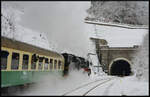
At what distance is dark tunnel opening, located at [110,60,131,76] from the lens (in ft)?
152

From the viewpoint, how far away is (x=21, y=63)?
11.1 metres

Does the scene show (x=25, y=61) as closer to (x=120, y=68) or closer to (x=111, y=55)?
(x=111, y=55)

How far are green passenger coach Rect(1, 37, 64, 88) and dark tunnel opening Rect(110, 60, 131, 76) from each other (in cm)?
3250

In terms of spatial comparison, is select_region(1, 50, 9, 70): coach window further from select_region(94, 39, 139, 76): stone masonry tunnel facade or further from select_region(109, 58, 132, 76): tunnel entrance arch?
select_region(109, 58, 132, 76): tunnel entrance arch

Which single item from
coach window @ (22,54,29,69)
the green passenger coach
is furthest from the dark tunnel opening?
coach window @ (22,54,29,69)

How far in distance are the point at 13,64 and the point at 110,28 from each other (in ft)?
142

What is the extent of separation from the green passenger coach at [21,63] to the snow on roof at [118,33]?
32.7m

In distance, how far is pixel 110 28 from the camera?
52344 mm

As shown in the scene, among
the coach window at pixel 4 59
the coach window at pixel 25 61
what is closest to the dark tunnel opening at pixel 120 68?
the coach window at pixel 25 61

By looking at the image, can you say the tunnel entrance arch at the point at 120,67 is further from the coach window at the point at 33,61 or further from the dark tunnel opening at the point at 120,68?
the coach window at the point at 33,61

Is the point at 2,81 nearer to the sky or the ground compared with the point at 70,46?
nearer to the ground

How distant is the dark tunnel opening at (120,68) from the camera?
152ft

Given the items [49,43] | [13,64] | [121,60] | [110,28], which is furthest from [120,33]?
[13,64]

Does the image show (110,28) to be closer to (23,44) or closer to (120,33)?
(120,33)
